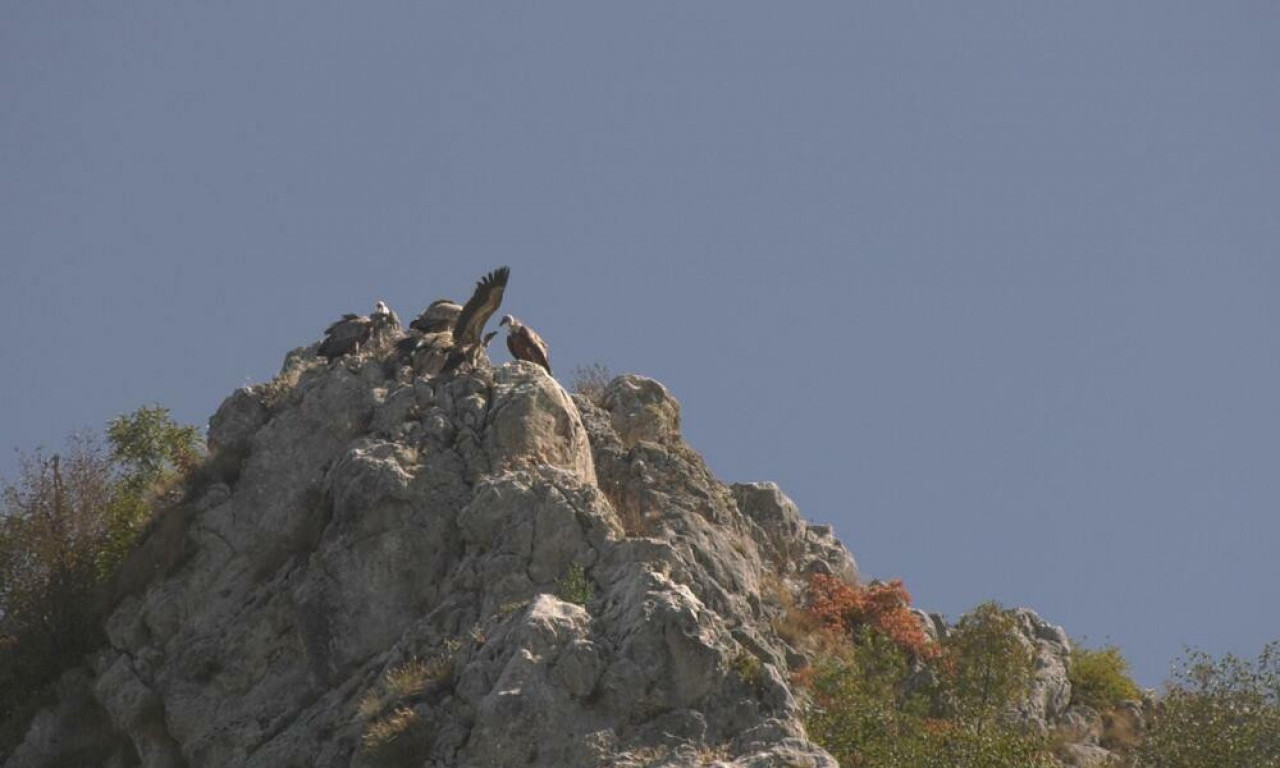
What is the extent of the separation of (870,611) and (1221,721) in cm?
1019

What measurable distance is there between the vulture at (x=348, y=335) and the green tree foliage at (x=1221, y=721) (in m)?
21.2

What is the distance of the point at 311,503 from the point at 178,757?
6.37m

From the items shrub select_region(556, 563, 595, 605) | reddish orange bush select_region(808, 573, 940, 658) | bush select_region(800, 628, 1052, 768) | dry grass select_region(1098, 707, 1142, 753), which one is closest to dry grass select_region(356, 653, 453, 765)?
shrub select_region(556, 563, 595, 605)

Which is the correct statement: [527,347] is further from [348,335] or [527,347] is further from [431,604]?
[431,604]

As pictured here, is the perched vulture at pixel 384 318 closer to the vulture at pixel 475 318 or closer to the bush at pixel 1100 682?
the vulture at pixel 475 318

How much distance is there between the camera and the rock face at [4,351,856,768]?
110 ft

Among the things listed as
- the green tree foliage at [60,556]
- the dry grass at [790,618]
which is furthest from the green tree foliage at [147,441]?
the dry grass at [790,618]

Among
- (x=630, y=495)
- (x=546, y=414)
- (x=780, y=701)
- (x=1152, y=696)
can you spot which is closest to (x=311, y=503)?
(x=546, y=414)

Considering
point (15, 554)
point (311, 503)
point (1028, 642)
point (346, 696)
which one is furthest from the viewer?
point (1028, 642)

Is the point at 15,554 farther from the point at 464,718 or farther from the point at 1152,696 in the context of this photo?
the point at 1152,696

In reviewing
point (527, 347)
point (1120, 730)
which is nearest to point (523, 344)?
point (527, 347)

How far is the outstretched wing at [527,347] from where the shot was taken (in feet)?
159

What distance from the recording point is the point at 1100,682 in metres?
55.8

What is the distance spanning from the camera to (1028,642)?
175ft
